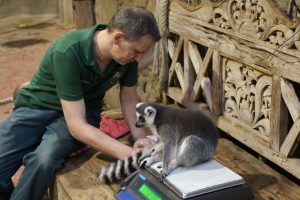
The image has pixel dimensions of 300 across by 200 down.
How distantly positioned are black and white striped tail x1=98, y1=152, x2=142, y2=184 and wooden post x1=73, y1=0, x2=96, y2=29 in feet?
5.21

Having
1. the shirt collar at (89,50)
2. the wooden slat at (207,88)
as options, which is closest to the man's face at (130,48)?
the shirt collar at (89,50)

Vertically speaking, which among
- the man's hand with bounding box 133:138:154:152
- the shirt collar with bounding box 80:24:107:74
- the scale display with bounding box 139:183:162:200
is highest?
the shirt collar with bounding box 80:24:107:74

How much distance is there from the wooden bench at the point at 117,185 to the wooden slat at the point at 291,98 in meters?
0.38

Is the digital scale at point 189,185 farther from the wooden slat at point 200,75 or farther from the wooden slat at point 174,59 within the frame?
the wooden slat at point 174,59

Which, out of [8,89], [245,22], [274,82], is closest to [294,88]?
[274,82]

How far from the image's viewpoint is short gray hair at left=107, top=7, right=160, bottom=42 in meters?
2.39

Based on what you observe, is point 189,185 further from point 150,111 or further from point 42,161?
point 42,161

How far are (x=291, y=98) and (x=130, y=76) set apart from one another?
3.34ft

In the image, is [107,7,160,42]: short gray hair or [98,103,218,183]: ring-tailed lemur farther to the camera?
[107,7,160,42]: short gray hair

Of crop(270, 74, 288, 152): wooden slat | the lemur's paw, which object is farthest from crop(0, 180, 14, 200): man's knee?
crop(270, 74, 288, 152): wooden slat

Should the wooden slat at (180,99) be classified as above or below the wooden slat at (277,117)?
below

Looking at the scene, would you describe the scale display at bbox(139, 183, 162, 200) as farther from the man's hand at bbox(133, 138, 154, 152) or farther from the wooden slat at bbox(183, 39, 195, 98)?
the wooden slat at bbox(183, 39, 195, 98)

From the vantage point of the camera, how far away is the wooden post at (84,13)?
378cm

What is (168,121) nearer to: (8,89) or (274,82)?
(274,82)
